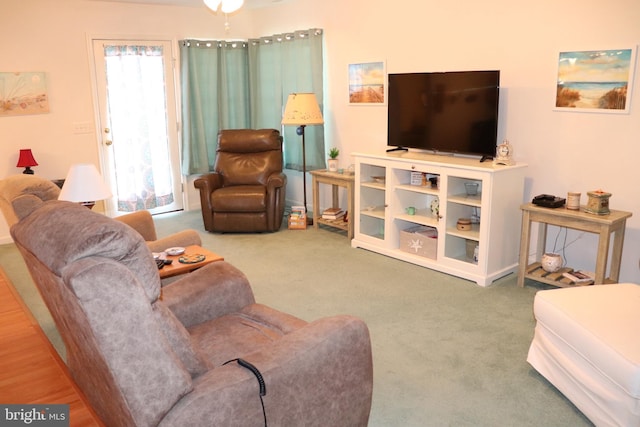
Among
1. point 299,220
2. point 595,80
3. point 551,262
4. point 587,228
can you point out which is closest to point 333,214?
point 299,220

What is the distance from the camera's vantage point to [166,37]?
6246mm

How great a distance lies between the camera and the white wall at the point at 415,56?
3.75 metres

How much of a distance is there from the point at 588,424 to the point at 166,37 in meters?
5.68

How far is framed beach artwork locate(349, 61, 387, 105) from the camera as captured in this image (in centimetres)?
526

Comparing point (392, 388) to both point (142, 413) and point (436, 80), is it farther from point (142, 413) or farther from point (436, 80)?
point (436, 80)

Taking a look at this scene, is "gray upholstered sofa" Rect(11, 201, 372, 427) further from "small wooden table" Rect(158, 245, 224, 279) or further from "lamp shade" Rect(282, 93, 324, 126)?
"lamp shade" Rect(282, 93, 324, 126)

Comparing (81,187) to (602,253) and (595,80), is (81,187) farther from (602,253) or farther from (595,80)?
(595,80)

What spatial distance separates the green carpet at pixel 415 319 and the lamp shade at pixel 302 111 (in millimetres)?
1143

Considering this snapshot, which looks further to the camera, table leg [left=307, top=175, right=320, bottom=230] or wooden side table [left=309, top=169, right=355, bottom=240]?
table leg [left=307, top=175, right=320, bottom=230]

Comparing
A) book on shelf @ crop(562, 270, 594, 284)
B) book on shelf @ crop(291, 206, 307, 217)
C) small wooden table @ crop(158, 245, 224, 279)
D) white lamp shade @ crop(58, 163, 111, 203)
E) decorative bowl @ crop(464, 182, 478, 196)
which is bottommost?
book on shelf @ crop(562, 270, 594, 284)

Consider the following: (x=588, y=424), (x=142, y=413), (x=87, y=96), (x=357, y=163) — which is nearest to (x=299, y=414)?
(x=142, y=413)

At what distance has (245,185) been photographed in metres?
5.80

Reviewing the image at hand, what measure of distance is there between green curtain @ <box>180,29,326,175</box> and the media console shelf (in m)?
1.23

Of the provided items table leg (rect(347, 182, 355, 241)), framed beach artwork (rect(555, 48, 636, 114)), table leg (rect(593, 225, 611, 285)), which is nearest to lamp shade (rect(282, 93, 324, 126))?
table leg (rect(347, 182, 355, 241))
